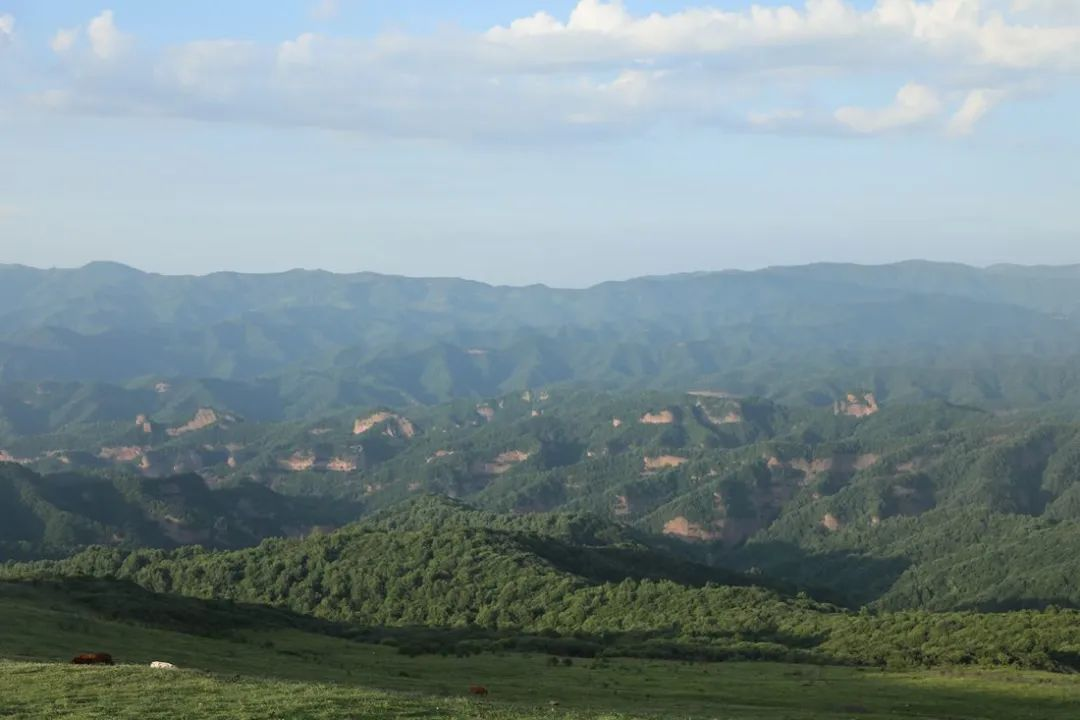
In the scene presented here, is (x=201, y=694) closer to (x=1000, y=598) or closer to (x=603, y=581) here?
(x=603, y=581)

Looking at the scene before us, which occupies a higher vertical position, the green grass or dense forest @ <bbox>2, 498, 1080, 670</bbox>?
the green grass

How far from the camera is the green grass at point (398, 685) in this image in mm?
38562

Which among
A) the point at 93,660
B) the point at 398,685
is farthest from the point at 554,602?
the point at 93,660

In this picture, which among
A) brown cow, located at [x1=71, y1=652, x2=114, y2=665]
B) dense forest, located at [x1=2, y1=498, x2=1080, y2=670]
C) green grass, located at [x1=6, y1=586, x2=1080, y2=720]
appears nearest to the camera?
green grass, located at [x1=6, y1=586, x2=1080, y2=720]

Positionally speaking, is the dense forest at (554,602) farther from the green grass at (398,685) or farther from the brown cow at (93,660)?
the brown cow at (93,660)

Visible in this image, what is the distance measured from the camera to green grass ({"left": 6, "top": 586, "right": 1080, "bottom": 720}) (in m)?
38.6

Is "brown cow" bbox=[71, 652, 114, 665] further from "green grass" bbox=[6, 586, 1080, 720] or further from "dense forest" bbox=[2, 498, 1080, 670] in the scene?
"dense forest" bbox=[2, 498, 1080, 670]

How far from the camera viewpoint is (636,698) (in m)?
56.2

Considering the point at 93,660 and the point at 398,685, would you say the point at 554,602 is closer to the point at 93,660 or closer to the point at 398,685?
the point at 398,685

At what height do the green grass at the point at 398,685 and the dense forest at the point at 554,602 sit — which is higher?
the green grass at the point at 398,685

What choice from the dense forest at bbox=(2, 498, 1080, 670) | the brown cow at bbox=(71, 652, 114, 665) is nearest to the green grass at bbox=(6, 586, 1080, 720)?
the brown cow at bbox=(71, 652, 114, 665)

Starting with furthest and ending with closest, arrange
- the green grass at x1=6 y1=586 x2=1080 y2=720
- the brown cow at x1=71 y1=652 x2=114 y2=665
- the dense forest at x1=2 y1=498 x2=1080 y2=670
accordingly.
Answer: the dense forest at x1=2 y1=498 x2=1080 y2=670 → the brown cow at x1=71 y1=652 x2=114 y2=665 → the green grass at x1=6 y1=586 x2=1080 y2=720

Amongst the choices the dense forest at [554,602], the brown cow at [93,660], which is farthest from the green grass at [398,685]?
the dense forest at [554,602]

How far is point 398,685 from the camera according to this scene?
2147 inches
